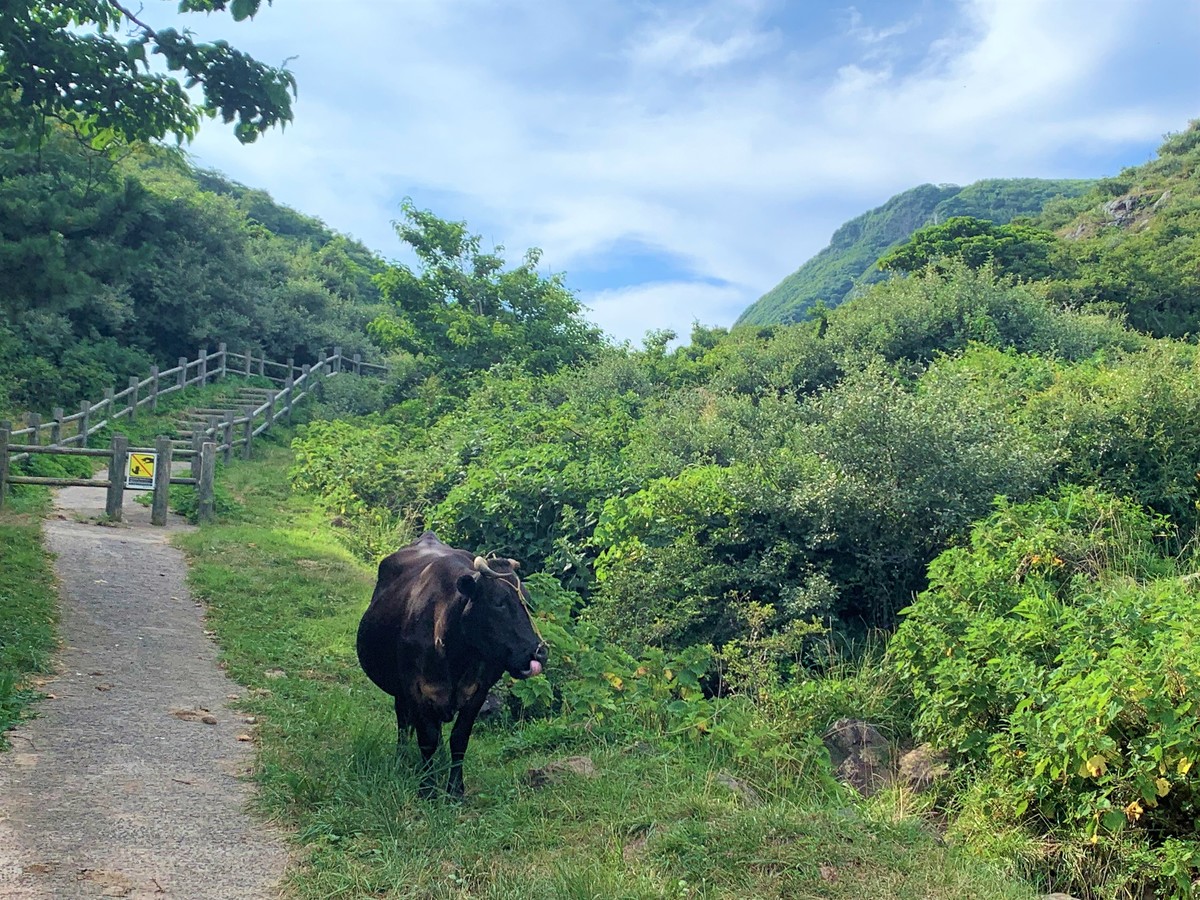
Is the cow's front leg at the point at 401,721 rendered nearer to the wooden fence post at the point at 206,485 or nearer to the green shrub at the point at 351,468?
the wooden fence post at the point at 206,485

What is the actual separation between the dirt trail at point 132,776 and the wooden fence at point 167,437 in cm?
463

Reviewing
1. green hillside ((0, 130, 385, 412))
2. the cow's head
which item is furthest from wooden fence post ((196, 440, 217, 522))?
the cow's head

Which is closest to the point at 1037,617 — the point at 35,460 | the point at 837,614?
the point at 837,614

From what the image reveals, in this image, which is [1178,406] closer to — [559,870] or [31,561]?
[559,870]

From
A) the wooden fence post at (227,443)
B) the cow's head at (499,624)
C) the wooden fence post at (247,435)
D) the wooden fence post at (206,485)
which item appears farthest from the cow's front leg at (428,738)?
the wooden fence post at (247,435)

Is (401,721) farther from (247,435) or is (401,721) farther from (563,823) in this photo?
(247,435)

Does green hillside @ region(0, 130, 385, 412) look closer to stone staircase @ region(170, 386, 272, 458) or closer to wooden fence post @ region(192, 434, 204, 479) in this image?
stone staircase @ region(170, 386, 272, 458)

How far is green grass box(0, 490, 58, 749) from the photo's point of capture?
6430 millimetres

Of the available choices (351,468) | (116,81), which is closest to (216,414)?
(351,468)

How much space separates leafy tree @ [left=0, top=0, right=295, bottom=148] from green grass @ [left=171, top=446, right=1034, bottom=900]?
5811mm

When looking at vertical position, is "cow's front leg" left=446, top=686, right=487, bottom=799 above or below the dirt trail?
above

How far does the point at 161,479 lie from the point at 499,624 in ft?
35.1

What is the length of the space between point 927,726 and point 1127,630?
1501 millimetres

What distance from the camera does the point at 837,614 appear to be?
30.7 ft
